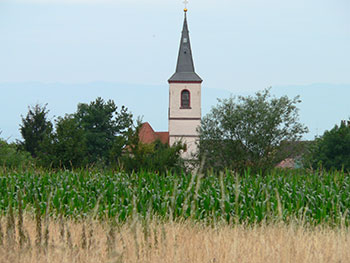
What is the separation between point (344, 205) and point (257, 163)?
20.7 meters

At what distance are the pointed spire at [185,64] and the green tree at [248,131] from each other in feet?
93.2

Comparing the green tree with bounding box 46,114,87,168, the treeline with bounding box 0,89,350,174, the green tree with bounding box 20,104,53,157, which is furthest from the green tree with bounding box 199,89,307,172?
the green tree with bounding box 20,104,53,157

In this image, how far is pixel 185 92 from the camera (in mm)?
63406

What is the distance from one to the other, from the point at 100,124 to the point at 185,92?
13011 mm

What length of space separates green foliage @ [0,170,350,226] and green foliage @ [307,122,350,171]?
29.0 meters

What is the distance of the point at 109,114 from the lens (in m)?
57.8

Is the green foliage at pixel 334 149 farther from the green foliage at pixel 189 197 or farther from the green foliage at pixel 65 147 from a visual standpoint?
the green foliage at pixel 189 197

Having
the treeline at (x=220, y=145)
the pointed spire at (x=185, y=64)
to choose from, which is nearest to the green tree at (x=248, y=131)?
the treeline at (x=220, y=145)

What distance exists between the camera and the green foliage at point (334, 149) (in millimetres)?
39844

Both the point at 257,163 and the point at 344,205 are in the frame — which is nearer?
the point at 344,205

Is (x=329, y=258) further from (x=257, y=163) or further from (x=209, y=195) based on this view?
(x=257, y=163)

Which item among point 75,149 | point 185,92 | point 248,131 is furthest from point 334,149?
point 185,92

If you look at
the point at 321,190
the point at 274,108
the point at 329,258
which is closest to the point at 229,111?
the point at 274,108

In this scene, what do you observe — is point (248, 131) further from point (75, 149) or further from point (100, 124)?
point (100, 124)
